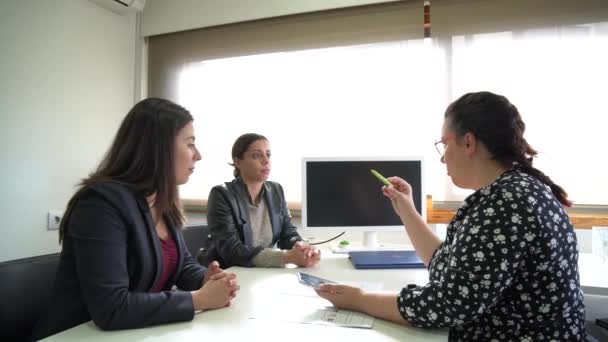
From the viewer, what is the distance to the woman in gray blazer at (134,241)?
0.86m

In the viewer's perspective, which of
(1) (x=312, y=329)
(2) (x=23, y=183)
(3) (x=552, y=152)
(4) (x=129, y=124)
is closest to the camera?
(1) (x=312, y=329)

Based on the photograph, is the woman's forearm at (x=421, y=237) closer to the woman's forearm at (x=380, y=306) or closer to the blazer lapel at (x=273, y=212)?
the woman's forearm at (x=380, y=306)

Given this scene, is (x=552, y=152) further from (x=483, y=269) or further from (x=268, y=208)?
(x=483, y=269)

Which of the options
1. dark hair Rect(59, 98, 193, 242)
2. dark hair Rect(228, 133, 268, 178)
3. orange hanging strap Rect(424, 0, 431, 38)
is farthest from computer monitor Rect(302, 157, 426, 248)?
orange hanging strap Rect(424, 0, 431, 38)

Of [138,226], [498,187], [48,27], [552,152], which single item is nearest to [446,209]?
[552,152]

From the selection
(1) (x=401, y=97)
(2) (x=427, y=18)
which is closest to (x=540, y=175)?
(1) (x=401, y=97)

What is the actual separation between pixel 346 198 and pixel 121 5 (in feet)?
7.10

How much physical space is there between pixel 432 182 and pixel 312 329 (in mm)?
1662

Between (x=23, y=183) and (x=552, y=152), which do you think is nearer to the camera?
(x=552, y=152)

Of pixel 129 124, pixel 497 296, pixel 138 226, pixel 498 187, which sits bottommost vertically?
pixel 497 296

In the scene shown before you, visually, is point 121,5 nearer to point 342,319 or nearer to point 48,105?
point 48,105

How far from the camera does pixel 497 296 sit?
0.74 meters

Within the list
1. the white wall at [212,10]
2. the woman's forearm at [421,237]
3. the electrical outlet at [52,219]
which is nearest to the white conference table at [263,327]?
the woman's forearm at [421,237]

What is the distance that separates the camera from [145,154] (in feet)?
3.48
